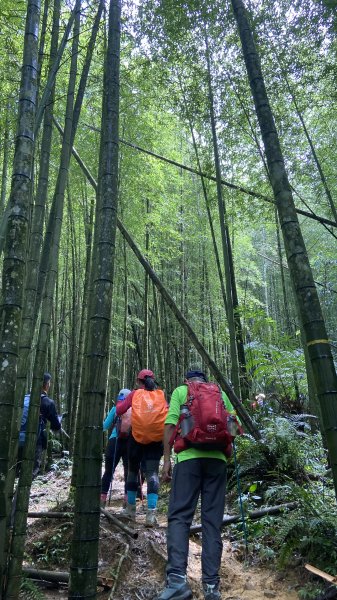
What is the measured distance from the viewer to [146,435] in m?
3.80

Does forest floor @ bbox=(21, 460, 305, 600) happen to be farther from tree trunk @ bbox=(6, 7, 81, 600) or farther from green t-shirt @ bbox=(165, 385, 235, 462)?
green t-shirt @ bbox=(165, 385, 235, 462)

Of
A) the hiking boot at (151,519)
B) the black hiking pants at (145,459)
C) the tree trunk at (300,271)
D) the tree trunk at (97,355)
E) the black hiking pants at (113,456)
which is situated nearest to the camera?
the tree trunk at (97,355)

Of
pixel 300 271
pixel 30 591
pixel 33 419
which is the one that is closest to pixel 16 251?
pixel 33 419

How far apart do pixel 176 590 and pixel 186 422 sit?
2.84ft

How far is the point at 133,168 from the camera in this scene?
688 cm

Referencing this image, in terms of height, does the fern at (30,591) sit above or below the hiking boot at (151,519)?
below

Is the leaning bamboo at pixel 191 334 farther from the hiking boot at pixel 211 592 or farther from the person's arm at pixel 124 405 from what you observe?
the hiking boot at pixel 211 592

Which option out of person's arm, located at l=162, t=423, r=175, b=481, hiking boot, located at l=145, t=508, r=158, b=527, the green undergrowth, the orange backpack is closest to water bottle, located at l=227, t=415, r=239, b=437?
person's arm, located at l=162, t=423, r=175, b=481

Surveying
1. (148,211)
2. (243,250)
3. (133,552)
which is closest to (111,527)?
(133,552)

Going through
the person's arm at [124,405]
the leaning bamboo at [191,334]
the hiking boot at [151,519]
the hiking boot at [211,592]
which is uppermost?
the leaning bamboo at [191,334]

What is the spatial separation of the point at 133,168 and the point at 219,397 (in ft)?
16.5

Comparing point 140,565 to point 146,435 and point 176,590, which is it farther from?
point 146,435

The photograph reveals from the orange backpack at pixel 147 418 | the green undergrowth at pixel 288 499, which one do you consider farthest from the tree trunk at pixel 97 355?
the orange backpack at pixel 147 418

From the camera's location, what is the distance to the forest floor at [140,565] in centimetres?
264
